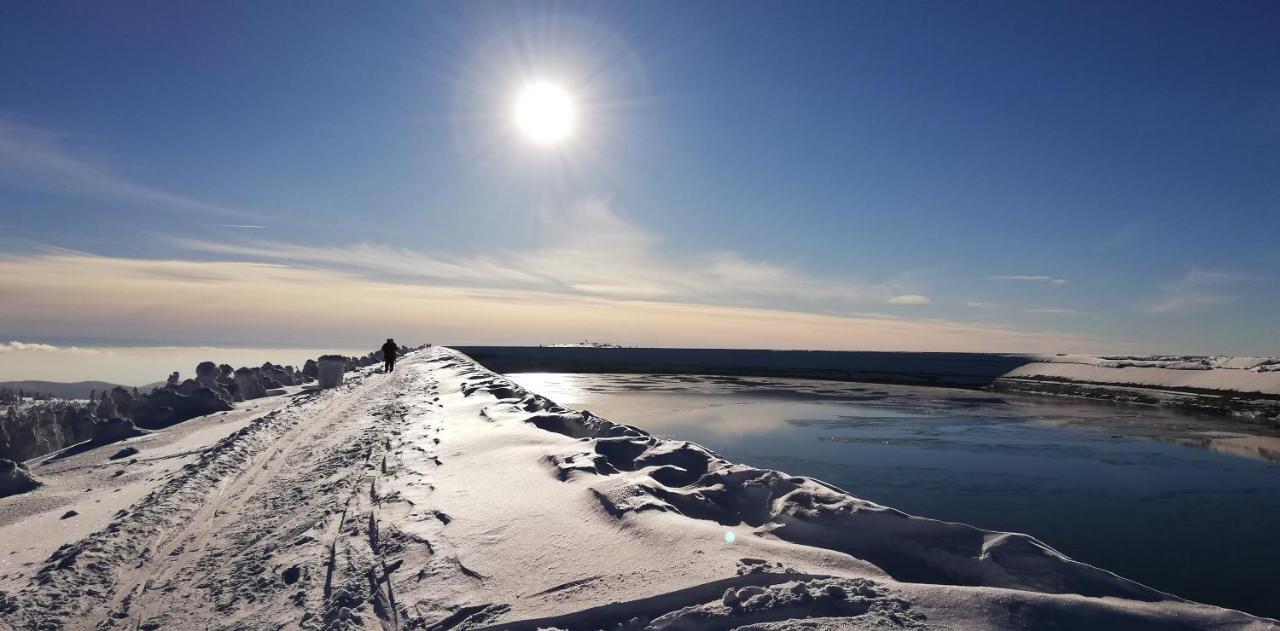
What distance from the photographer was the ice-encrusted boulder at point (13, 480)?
6.68 m

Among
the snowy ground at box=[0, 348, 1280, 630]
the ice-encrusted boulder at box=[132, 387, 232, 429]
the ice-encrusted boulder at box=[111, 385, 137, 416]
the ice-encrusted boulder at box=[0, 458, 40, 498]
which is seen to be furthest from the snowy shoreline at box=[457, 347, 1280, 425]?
the ice-encrusted boulder at box=[111, 385, 137, 416]

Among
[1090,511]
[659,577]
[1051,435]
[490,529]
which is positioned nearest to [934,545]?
[659,577]

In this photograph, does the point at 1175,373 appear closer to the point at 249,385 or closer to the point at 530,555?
the point at 530,555

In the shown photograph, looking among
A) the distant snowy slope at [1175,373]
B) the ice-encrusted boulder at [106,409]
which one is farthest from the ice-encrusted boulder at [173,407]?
the distant snowy slope at [1175,373]

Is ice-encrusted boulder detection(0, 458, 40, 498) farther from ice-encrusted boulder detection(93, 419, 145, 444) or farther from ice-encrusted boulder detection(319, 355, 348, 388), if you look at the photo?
ice-encrusted boulder detection(319, 355, 348, 388)

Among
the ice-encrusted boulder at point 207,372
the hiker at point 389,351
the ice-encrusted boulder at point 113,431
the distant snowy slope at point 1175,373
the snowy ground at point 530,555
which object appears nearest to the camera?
the snowy ground at point 530,555

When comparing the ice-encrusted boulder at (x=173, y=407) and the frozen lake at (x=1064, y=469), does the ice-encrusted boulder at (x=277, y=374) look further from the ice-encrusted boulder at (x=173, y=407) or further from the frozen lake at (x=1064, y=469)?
the frozen lake at (x=1064, y=469)

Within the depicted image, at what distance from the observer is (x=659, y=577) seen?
3578 millimetres

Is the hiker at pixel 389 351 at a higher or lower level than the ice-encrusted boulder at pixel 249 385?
higher

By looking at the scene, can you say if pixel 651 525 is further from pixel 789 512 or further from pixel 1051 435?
pixel 1051 435

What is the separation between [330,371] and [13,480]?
43.4 ft

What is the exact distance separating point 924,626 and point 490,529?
3.00 metres

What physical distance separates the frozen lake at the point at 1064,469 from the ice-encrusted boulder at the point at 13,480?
856 centimetres

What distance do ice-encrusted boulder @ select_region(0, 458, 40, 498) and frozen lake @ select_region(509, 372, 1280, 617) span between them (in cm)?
856
